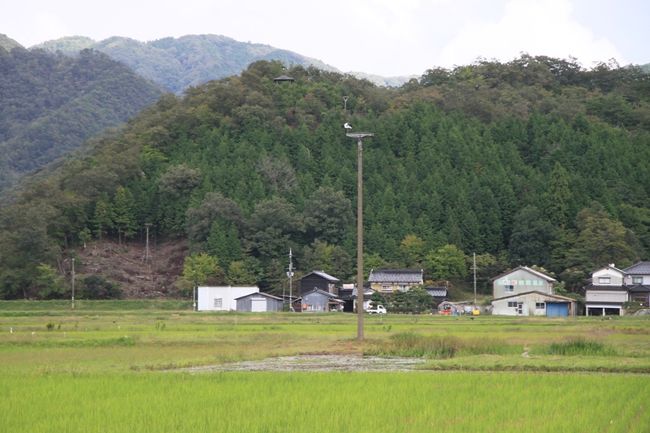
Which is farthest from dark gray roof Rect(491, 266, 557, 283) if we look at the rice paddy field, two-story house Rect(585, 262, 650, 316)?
the rice paddy field

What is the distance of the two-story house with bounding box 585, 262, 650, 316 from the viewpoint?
5572cm

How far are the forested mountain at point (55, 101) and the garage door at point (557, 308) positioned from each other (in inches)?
3206

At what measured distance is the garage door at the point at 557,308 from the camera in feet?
179

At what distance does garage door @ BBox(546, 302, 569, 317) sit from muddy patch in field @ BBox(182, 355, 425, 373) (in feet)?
114

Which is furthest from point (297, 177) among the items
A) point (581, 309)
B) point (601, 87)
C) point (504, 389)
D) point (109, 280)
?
point (504, 389)

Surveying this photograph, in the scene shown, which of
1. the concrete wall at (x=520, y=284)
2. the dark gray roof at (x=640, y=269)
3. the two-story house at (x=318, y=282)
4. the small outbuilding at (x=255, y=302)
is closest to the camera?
the small outbuilding at (x=255, y=302)

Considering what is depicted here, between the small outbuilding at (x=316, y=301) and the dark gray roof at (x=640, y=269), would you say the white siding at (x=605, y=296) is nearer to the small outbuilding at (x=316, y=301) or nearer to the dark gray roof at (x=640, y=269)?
the dark gray roof at (x=640, y=269)

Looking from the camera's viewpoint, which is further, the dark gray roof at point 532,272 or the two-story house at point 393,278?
the two-story house at point 393,278

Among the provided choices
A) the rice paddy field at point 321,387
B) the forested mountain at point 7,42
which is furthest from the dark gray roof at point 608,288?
the forested mountain at point 7,42

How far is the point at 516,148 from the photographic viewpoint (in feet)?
255

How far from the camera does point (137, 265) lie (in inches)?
2552

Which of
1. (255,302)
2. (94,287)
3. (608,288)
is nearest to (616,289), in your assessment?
(608,288)

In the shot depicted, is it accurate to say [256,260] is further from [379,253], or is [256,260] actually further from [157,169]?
[157,169]

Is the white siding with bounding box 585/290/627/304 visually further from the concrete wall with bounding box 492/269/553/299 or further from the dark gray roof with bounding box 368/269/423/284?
the dark gray roof with bounding box 368/269/423/284
